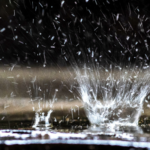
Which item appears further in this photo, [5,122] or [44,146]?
[5,122]

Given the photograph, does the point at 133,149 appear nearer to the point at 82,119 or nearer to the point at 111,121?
the point at 111,121

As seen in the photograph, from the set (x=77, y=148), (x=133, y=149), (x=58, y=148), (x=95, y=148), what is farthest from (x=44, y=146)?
(x=133, y=149)

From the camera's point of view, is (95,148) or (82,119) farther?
(82,119)

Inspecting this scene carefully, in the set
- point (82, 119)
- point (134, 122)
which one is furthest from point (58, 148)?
point (134, 122)

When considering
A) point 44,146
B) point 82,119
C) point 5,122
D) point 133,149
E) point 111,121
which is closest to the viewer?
point 133,149

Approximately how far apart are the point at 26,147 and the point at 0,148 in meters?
0.96

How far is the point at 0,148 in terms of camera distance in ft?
28.4

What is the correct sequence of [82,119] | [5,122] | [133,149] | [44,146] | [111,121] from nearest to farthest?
[133,149] < [44,146] < [5,122] < [111,121] < [82,119]

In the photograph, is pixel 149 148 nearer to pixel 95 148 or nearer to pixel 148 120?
pixel 95 148

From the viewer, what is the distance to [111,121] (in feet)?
86.3

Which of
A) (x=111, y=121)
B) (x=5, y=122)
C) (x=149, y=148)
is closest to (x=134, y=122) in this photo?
(x=111, y=121)

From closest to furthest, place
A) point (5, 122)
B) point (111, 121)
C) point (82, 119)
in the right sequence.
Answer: point (5, 122) → point (111, 121) → point (82, 119)

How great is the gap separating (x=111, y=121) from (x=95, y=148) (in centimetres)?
1830

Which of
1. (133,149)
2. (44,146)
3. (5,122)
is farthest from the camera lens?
(5,122)
